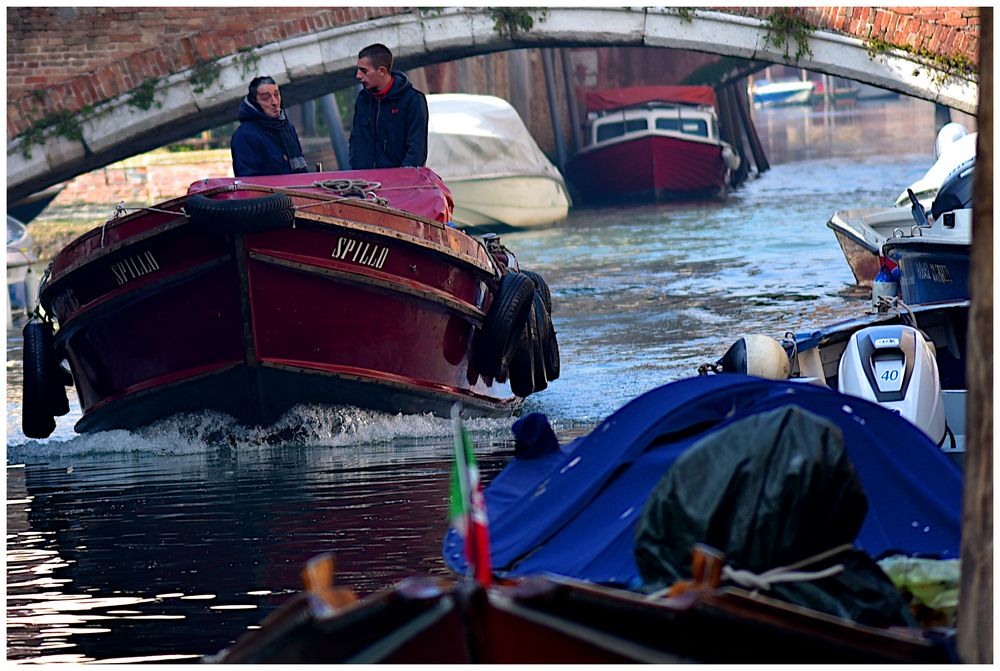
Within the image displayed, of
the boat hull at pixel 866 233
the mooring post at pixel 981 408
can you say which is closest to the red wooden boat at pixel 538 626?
the mooring post at pixel 981 408

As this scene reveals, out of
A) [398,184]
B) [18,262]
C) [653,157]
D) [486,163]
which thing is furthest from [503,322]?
[653,157]

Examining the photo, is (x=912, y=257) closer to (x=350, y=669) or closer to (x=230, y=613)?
(x=230, y=613)

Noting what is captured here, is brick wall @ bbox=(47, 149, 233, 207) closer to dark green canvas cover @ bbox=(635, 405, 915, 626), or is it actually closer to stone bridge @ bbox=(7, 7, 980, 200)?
stone bridge @ bbox=(7, 7, 980, 200)

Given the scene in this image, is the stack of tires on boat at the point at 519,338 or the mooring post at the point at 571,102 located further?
the mooring post at the point at 571,102

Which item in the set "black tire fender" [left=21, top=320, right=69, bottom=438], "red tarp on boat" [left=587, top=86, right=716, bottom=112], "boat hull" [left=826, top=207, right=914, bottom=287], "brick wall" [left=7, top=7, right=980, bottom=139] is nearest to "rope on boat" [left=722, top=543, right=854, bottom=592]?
"black tire fender" [left=21, top=320, right=69, bottom=438]

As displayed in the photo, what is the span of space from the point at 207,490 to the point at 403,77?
2568 millimetres

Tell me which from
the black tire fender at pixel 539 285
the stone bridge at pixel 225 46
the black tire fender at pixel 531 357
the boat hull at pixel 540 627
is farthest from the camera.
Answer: the stone bridge at pixel 225 46

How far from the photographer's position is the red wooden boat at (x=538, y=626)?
2.99 metres

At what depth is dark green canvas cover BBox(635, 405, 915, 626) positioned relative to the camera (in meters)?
3.68

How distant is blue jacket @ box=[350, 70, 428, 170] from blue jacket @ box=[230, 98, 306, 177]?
0.39 m

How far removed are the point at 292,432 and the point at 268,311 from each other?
0.75 m

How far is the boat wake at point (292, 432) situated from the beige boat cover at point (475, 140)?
1229cm

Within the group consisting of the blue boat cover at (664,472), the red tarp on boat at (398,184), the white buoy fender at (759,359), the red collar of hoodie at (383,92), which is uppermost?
the red collar of hoodie at (383,92)

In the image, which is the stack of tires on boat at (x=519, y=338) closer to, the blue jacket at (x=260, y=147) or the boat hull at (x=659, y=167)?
the blue jacket at (x=260, y=147)
